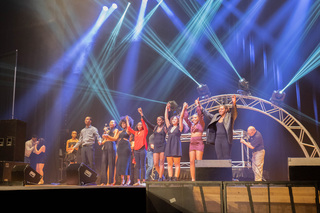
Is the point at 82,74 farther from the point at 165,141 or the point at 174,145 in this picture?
the point at 174,145

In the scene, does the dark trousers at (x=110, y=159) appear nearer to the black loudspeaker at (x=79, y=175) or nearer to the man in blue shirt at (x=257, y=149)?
the black loudspeaker at (x=79, y=175)

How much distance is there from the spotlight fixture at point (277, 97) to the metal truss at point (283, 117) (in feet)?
0.35

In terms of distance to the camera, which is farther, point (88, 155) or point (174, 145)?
point (88, 155)

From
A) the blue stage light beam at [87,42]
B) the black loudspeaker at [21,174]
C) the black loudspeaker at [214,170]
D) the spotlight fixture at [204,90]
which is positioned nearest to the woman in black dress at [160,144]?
the black loudspeaker at [214,170]

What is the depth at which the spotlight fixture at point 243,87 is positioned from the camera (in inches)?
356

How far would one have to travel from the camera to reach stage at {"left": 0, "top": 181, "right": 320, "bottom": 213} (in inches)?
137

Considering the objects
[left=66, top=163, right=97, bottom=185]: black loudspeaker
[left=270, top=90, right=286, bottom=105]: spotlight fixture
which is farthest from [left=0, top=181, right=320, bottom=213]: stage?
[left=270, top=90, right=286, bottom=105]: spotlight fixture

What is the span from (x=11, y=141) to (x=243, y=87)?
5.90m

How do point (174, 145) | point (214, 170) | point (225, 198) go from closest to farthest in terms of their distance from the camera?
point (225, 198)
point (214, 170)
point (174, 145)

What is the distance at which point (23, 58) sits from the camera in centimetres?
1050

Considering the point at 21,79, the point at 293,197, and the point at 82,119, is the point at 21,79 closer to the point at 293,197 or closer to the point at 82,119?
the point at 82,119

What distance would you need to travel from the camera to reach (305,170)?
416 centimetres

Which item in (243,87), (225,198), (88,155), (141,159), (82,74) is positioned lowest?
(225,198)

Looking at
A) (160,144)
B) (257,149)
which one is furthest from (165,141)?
(257,149)
